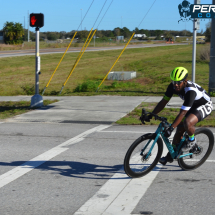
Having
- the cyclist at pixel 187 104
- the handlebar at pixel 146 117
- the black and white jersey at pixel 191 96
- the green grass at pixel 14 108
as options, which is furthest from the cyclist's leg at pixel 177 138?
the green grass at pixel 14 108

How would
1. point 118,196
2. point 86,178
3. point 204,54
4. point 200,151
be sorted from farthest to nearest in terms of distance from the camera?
point 204,54 → point 200,151 → point 86,178 → point 118,196

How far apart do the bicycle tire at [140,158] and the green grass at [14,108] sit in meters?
7.08

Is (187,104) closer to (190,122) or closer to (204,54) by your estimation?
(190,122)

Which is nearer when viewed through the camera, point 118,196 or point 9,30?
point 118,196

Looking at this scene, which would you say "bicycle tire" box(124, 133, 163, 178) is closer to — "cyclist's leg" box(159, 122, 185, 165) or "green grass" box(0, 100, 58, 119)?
"cyclist's leg" box(159, 122, 185, 165)

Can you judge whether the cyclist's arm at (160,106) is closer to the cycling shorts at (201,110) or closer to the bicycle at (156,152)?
the bicycle at (156,152)

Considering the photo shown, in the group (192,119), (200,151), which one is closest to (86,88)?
(200,151)

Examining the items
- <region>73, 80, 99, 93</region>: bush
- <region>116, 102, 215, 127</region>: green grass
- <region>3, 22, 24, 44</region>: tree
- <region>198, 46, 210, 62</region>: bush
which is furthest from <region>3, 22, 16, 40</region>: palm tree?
<region>116, 102, 215, 127</region>: green grass

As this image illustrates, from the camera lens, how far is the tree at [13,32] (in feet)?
268

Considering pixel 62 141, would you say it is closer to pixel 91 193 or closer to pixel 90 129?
pixel 90 129

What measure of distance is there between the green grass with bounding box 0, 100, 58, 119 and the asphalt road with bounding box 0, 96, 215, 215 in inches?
87.0

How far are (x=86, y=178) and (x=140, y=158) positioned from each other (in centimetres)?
93

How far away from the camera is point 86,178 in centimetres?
566

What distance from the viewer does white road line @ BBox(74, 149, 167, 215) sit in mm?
4391
